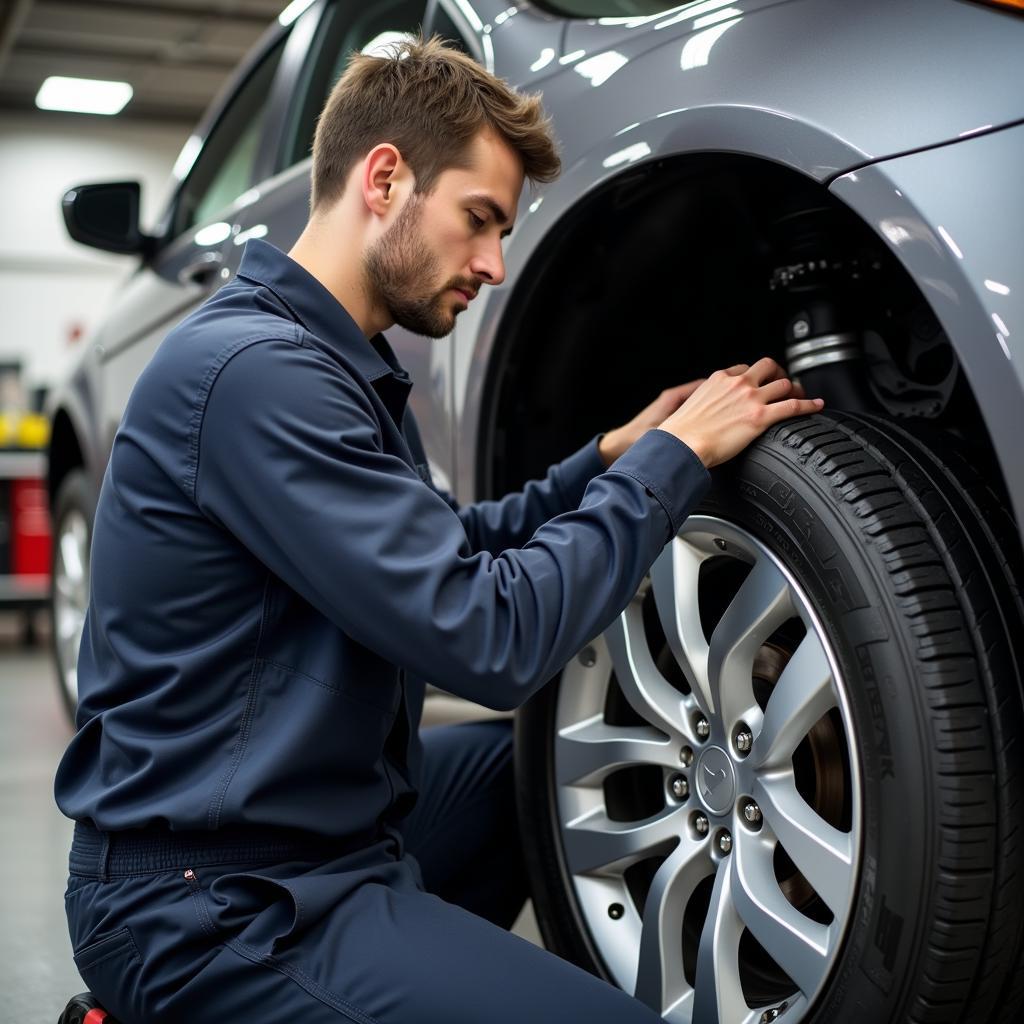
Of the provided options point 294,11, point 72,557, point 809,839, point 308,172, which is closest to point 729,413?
point 809,839

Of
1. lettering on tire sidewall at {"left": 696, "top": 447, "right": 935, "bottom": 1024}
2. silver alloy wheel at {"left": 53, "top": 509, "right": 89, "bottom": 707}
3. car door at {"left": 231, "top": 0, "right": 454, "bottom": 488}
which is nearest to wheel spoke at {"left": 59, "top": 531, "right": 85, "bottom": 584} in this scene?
silver alloy wheel at {"left": 53, "top": 509, "right": 89, "bottom": 707}

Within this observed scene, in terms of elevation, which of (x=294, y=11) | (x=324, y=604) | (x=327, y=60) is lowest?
(x=324, y=604)

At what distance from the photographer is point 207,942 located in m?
1.21

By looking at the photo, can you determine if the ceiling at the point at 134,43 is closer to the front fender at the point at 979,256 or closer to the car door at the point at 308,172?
the car door at the point at 308,172

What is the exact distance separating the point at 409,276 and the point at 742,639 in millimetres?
514

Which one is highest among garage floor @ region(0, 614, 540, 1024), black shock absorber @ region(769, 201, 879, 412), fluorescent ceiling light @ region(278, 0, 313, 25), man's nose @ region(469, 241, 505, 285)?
fluorescent ceiling light @ region(278, 0, 313, 25)

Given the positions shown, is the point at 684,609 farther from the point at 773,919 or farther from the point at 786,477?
the point at 773,919

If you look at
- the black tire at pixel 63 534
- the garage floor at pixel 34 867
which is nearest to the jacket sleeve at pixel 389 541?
the garage floor at pixel 34 867

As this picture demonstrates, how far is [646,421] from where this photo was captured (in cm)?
155

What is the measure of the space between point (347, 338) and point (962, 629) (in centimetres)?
68

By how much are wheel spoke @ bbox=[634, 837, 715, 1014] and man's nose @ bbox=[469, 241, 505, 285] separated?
0.65 meters

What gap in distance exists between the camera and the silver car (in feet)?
3.62

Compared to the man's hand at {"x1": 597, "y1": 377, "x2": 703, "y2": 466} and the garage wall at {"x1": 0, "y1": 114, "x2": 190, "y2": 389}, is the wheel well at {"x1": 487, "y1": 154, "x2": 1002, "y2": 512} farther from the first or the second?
the garage wall at {"x1": 0, "y1": 114, "x2": 190, "y2": 389}

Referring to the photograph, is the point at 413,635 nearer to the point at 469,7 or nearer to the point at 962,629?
the point at 962,629
